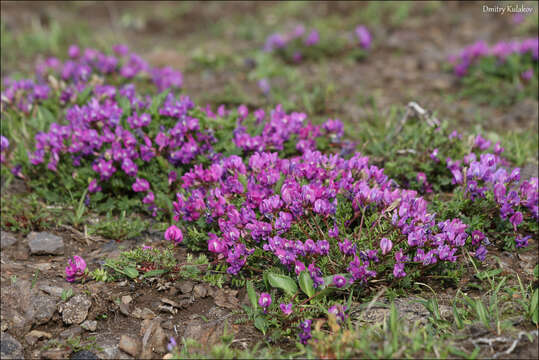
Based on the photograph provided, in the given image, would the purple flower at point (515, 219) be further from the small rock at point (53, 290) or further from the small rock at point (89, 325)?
the small rock at point (53, 290)

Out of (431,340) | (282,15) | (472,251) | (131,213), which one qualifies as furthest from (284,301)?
(282,15)

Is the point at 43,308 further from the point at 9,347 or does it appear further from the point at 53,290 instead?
the point at 9,347

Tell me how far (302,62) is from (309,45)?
0.95 ft

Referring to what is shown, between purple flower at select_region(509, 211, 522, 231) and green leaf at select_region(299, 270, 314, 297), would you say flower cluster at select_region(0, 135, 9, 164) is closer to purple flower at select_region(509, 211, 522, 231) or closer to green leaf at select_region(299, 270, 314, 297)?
green leaf at select_region(299, 270, 314, 297)

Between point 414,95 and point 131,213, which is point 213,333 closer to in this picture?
point 131,213

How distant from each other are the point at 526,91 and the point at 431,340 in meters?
4.56

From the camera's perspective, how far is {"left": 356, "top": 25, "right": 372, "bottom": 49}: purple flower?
7668 millimetres

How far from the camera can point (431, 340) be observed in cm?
259

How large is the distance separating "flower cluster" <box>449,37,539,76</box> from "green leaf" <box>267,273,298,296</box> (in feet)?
15.7

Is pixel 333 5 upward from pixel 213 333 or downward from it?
upward

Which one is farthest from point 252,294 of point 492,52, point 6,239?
point 492,52

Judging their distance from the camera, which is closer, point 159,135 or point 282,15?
point 159,135

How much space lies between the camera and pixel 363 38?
7.67m

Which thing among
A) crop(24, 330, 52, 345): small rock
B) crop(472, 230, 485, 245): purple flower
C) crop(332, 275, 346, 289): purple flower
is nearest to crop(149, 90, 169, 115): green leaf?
crop(24, 330, 52, 345): small rock
